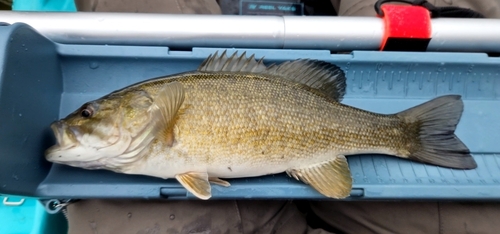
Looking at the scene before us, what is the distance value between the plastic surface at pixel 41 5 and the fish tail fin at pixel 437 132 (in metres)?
2.48

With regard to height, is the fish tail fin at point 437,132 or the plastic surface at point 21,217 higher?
the fish tail fin at point 437,132

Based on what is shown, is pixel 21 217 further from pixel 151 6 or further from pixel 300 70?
pixel 300 70

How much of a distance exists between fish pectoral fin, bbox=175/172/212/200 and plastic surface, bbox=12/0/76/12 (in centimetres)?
193

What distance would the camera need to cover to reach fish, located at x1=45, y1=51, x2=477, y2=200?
1.48 metres

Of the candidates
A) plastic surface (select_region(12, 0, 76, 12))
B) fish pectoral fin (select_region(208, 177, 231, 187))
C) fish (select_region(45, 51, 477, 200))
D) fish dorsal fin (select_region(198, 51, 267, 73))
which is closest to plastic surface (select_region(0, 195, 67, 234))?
fish (select_region(45, 51, 477, 200))

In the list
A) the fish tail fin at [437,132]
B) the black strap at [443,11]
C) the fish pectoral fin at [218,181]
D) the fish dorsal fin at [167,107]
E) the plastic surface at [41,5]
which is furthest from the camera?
the plastic surface at [41,5]

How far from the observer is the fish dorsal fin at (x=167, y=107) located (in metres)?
1.47

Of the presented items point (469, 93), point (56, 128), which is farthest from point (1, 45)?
point (469, 93)

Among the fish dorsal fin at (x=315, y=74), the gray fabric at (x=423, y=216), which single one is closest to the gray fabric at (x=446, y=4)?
the fish dorsal fin at (x=315, y=74)

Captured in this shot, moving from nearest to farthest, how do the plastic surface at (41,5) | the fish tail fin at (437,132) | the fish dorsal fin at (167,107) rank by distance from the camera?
1. the fish dorsal fin at (167,107)
2. the fish tail fin at (437,132)
3. the plastic surface at (41,5)

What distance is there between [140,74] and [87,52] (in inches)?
10.3

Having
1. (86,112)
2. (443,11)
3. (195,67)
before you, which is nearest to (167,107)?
(86,112)

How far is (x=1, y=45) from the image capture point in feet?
4.72

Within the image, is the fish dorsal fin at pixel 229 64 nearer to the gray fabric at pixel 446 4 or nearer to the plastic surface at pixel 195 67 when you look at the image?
the plastic surface at pixel 195 67
